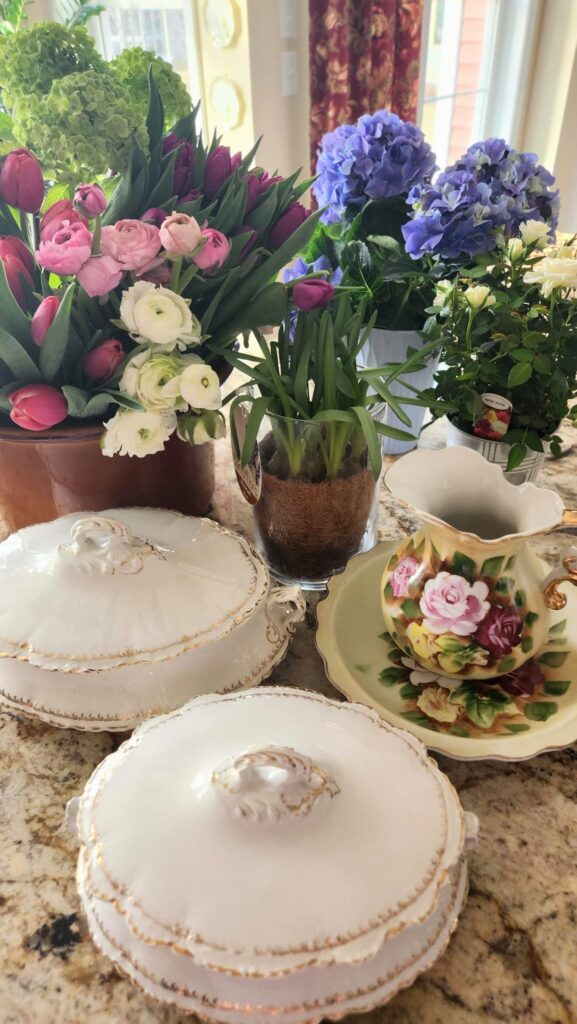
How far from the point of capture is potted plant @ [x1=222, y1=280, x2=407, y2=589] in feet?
2.08

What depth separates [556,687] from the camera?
1.84ft

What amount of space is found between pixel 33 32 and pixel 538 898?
2.33 ft

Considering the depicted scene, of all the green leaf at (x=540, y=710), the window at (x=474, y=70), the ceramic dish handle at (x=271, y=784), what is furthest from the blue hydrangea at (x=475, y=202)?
the window at (x=474, y=70)

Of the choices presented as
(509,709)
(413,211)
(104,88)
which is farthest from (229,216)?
(509,709)

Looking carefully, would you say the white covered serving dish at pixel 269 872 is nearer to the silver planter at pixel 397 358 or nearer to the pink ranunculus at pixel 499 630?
the pink ranunculus at pixel 499 630

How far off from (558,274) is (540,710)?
0.41 metres

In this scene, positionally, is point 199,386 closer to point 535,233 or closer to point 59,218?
point 59,218

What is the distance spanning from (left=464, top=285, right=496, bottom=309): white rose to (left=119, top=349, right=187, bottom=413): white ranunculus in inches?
12.2

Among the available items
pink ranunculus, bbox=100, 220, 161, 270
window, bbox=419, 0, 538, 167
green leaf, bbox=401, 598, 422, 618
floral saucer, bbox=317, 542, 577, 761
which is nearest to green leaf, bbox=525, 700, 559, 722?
floral saucer, bbox=317, 542, 577, 761

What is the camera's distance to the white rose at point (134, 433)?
58cm

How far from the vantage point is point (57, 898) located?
17.3 inches

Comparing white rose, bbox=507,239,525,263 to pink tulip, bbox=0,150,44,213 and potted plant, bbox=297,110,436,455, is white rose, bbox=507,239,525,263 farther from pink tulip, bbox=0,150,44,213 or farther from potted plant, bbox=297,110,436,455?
pink tulip, bbox=0,150,44,213

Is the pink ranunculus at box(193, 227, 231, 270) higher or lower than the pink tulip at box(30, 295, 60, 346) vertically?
higher

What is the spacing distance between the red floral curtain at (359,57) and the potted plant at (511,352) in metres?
1.74
